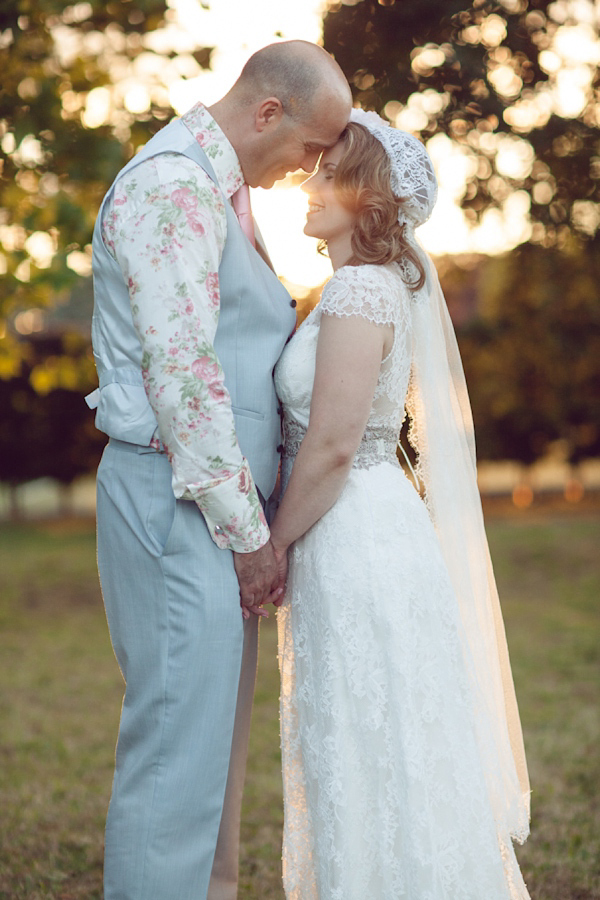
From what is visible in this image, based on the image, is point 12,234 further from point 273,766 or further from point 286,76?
point 286,76

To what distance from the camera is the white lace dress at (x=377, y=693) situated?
2.27 metres

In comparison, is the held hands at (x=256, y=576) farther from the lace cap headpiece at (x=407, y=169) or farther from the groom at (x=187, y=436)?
the lace cap headpiece at (x=407, y=169)

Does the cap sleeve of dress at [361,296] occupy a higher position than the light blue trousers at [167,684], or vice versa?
the cap sleeve of dress at [361,296]

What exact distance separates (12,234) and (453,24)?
4314 mm

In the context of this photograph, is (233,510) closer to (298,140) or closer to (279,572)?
(279,572)

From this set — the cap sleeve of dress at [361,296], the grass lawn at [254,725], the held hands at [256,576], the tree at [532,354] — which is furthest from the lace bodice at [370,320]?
the tree at [532,354]

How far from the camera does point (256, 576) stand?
2316mm

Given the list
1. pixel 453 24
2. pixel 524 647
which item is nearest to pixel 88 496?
pixel 524 647

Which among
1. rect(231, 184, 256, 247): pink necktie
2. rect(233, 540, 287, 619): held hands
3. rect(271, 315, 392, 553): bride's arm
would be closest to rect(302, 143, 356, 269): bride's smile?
rect(231, 184, 256, 247): pink necktie

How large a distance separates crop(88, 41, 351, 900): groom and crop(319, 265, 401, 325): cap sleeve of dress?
0.56 ft

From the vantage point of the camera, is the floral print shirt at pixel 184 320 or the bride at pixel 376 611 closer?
the floral print shirt at pixel 184 320

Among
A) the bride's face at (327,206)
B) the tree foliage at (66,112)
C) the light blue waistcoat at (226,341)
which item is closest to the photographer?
the light blue waistcoat at (226,341)

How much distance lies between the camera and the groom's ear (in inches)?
91.4

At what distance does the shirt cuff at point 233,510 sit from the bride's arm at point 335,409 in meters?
0.17
